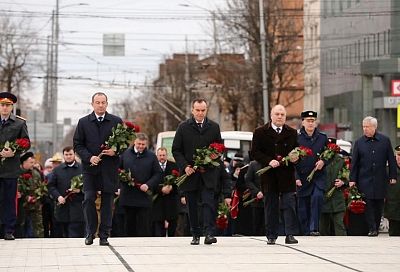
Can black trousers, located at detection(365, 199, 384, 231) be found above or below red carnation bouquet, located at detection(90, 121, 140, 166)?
below

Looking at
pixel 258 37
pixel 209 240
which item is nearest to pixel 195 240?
pixel 209 240

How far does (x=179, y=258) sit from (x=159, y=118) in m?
98.8

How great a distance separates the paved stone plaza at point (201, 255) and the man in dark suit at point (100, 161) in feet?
1.47

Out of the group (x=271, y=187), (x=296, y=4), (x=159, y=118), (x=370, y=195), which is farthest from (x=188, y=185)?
(x=159, y=118)

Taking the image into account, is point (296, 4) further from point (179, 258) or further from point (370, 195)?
point (179, 258)

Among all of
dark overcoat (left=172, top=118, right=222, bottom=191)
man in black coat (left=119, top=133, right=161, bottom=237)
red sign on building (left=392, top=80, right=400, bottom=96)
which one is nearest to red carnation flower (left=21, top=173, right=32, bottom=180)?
man in black coat (left=119, top=133, right=161, bottom=237)

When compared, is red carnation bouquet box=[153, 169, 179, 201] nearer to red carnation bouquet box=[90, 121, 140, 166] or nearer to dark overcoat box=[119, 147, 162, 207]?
dark overcoat box=[119, 147, 162, 207]

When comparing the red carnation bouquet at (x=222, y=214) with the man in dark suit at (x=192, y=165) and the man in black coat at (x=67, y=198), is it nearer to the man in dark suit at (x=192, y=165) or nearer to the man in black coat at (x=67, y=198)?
the man in black coat at (x=67, y=198)

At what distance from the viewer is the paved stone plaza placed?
45.1 ft

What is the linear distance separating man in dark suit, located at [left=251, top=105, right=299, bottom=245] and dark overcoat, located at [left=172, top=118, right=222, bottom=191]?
0.63 m

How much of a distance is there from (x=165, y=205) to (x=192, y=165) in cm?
646

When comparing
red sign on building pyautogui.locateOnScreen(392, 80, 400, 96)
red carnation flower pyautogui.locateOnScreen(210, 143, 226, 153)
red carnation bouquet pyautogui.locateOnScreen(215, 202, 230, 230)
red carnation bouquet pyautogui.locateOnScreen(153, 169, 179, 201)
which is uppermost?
red sign on building pyautogui.locateOnScreen(392, 80, 400, 96)

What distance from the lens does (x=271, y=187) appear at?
1697 centimetres

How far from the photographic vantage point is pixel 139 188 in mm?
21719
